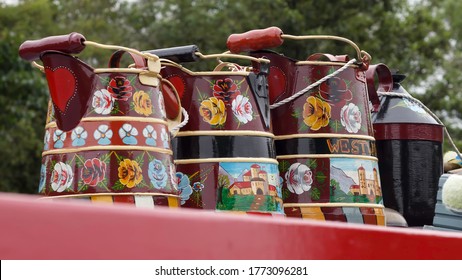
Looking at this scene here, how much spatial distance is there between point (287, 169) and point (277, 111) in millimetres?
129

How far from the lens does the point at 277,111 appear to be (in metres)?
2.22

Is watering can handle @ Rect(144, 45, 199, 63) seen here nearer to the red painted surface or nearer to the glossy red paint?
the red painted surface

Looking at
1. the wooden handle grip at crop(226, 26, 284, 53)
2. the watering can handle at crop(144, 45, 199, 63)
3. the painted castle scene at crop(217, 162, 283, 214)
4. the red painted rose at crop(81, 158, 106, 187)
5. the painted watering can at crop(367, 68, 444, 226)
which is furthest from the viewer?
the painted watering can at crop(367, 68, 444, 226)

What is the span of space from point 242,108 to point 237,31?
49.4ft

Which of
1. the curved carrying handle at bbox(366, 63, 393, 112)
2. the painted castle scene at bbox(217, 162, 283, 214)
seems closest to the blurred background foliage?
the curved carrying handle at bbox(366, 63, 393, 112)

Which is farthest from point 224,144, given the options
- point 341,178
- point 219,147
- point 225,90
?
point 341,178

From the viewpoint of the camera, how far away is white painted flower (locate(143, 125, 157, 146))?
68.6 inches

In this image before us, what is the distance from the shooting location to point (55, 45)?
1.76 metres

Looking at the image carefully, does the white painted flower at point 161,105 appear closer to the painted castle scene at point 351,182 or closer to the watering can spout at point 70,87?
the watering can spout at point 70,87

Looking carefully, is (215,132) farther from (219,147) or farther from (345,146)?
(345,146)

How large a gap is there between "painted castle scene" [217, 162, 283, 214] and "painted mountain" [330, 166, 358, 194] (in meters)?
0.26

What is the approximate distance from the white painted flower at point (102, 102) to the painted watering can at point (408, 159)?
3.47 ft

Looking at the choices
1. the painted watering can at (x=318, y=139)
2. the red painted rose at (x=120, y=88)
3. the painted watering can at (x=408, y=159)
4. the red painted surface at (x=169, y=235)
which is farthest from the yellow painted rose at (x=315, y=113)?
the red painted surface at (x=169, y=235)
